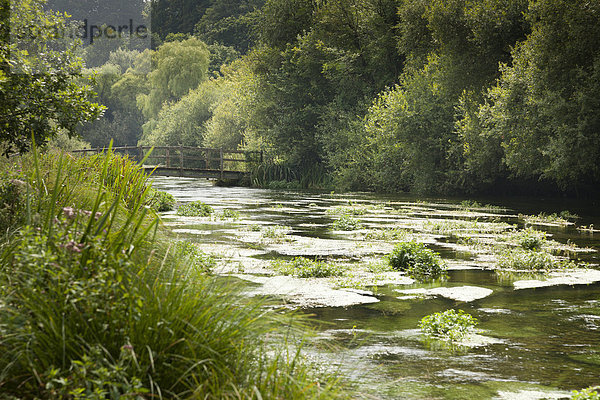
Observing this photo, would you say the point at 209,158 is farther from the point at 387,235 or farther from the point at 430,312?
the point at 430,312

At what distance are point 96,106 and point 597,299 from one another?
7.12 metres

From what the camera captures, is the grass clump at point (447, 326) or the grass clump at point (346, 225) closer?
the grass clump at point (447, 326)

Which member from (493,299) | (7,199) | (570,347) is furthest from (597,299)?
(7,199)

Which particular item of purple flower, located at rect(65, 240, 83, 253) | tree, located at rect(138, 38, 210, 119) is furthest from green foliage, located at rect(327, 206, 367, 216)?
tree, located at rect(138, 38, 210, 119)

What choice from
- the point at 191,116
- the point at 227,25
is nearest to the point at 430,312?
the point at 191,116

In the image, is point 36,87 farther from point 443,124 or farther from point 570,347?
point 443,124

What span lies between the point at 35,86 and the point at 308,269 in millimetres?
4431

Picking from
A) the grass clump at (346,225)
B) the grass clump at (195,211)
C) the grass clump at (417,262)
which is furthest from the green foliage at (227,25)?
the grass clump at (417,262)

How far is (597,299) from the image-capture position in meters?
7.50

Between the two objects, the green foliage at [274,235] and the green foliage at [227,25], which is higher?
the green foliage at [227,25]

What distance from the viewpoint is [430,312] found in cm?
681

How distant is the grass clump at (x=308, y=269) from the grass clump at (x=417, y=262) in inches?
31.0

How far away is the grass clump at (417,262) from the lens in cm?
894

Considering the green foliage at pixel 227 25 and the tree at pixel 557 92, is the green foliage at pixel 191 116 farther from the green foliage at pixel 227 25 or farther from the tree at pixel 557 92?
the tree at pixel 557 92
